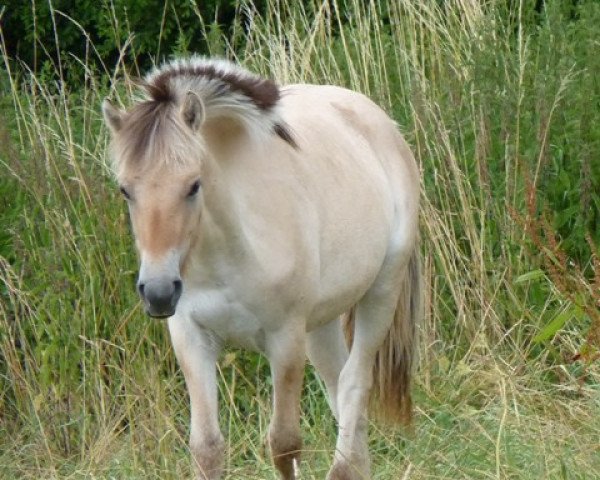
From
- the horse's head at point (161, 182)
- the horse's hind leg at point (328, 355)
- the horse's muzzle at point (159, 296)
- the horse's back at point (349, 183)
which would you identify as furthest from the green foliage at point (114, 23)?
the horse's muzzle at point (159, 296)

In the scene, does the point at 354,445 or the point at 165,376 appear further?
the point at 165,376

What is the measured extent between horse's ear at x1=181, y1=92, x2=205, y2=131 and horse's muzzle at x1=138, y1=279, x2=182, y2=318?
515 millimetres

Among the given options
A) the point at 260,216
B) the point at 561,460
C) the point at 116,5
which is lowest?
the point at 116,5

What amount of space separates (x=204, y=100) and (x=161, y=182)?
42 cm

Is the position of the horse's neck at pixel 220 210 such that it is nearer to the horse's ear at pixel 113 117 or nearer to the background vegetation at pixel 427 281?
the horse's ear at pixel 113 117

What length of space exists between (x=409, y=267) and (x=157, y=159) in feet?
5.74

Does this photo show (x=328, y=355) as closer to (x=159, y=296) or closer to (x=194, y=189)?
(x=194, y=189)

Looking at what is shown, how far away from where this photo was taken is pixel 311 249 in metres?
4.48

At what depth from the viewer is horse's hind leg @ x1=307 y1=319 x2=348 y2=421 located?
524cm

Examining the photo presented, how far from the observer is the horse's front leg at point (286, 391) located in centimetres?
442

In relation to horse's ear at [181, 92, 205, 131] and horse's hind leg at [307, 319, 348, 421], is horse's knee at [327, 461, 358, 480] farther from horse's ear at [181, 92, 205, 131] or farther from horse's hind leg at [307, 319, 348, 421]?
horse's ear at [181, 92, 205, 131]

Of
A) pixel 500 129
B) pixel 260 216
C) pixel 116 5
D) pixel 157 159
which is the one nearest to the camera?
pixel 157 159

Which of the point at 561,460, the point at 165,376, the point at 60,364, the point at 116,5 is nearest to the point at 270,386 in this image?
the point at 165,376

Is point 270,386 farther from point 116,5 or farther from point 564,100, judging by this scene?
point 116,5
